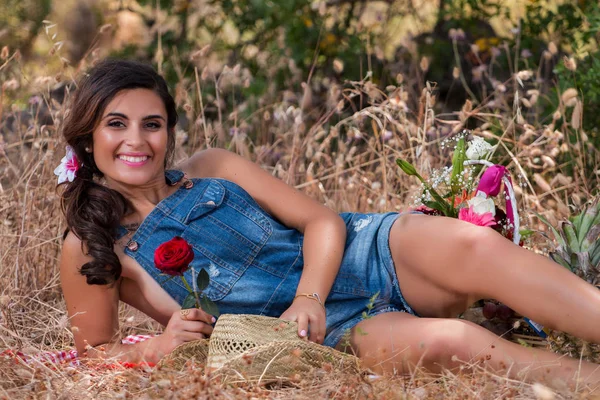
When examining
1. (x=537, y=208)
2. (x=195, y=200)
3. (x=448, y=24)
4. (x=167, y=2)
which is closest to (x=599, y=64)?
(x=537, y=208)

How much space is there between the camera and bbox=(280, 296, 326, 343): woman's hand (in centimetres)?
242

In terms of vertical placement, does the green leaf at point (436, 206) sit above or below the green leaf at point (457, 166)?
below

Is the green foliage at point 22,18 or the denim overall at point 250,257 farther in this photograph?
the green foliage at point 22,18

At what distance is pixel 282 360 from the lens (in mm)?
2299

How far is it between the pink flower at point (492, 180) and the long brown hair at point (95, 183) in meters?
1.09

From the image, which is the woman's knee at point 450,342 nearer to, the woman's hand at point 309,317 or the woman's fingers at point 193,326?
the woman's hand at point 309,317

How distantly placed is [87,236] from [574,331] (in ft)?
4.71

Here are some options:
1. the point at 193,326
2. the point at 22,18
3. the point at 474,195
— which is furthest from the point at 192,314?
the point at 22,18

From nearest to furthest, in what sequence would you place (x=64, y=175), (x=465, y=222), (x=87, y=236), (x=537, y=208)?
(x=465, y=222) < (x=87, y=236) < (x=64, y=175) < (x=537, y=208)

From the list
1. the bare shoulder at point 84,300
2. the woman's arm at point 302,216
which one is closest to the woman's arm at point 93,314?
the bare shoulder at point 84,300

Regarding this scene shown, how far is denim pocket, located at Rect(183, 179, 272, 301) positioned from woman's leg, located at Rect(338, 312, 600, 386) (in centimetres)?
45

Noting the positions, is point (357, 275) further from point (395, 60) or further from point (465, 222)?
point (395, 60)

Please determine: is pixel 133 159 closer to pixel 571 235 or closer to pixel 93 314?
pixel 93 314

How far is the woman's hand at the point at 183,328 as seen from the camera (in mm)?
2488
